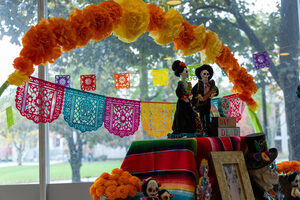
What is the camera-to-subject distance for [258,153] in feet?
8.93

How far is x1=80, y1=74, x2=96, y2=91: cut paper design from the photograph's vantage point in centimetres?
434

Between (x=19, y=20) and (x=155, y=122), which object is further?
(x=19, y=20)

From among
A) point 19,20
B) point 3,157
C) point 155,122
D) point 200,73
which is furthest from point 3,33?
point 200,73

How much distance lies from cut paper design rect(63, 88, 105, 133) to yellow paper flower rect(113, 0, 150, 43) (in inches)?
31.5

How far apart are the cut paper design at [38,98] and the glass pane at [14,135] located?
113 centimetres

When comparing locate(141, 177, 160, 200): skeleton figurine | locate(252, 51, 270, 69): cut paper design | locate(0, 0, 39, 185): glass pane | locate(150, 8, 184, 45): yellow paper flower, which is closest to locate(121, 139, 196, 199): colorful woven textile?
locate(141, 177, 160, 200): skeleton figurine

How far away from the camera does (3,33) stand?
441 cm

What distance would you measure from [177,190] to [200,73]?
0.97m

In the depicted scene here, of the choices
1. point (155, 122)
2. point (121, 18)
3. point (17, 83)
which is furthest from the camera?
point (155, 122)

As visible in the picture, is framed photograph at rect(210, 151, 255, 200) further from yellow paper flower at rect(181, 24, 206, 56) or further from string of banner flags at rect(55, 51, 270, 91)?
string of banner flags at rect(55, 51, 270, 91)

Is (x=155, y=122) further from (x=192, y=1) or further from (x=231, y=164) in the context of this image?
(x=192, y=1)

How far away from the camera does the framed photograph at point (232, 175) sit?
2.53 m

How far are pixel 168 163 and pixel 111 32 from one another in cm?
105

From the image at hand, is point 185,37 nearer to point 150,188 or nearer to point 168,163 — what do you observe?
point 168,163
